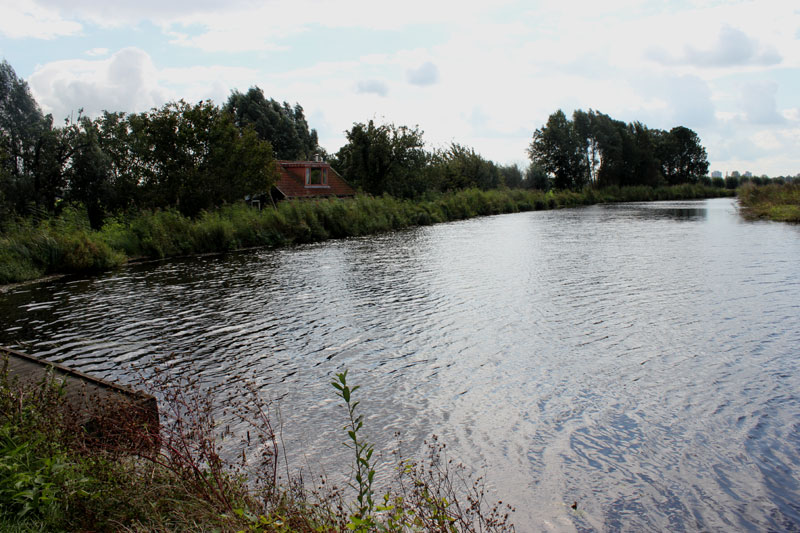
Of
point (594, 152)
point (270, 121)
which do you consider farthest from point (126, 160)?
point (594, 152)

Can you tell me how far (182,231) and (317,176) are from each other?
1073 inches

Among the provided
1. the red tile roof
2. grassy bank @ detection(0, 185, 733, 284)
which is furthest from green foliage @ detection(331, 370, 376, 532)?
the red tile roof

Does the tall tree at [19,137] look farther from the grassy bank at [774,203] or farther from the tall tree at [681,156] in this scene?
the tall tree at [681,156]

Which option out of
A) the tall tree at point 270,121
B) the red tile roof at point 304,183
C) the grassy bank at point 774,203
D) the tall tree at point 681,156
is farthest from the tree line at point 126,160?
the tall tree at point 681,156

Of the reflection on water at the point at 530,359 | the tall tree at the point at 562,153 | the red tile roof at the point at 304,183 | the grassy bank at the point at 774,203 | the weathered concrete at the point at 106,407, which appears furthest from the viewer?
the tall tree at the point at 562,153

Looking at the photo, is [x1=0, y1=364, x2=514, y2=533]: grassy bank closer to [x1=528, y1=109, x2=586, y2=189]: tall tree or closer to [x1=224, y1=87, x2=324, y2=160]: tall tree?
[x1=224, y1=87, x2=324, y2=160]: tall tree

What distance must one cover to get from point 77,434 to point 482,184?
63.6 meters

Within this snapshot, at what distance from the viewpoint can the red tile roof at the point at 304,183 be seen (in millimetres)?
47281

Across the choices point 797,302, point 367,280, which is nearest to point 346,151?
point 367,280

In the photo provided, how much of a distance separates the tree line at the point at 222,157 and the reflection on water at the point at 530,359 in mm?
15960

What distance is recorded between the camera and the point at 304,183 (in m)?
48.9

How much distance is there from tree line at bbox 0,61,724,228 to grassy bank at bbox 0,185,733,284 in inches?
141

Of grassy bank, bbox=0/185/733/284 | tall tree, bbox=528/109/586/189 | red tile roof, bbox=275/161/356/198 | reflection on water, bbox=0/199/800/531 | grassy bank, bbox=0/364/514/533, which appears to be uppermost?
tall tree, bbox=528/109/586/189

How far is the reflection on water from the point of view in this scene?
4.83 m
